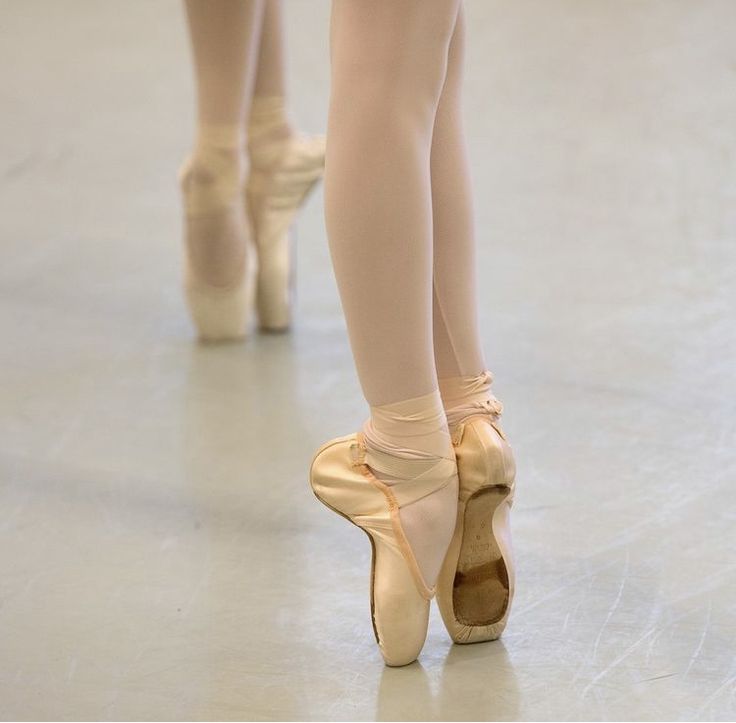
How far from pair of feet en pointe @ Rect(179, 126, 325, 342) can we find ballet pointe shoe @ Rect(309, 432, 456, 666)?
0.71 metres

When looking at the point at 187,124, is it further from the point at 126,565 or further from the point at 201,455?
the point at 126,565

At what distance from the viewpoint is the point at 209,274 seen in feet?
5.38

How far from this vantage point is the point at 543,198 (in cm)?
211

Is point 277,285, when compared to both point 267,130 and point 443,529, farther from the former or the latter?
point 443,529

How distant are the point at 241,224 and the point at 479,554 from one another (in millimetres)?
766

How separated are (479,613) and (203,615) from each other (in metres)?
0.22

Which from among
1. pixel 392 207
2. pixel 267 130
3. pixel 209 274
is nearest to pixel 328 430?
pixel 209 274

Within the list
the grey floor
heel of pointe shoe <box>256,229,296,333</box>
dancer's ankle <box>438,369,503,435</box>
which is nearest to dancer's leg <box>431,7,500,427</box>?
dancer's ankle <box>438,369,503,435</box>

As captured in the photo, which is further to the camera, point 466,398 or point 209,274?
point 209,274

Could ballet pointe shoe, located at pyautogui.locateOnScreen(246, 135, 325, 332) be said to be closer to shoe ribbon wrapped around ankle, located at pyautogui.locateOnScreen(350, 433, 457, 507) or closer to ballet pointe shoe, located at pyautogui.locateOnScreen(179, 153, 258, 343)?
ballet pointe shoe, located at pyautogui.locateOnScreen(179, 153, 258, 343)

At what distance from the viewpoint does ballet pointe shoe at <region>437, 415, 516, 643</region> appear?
95 centimetres

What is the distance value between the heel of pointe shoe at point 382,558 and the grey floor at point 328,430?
0.08 feet

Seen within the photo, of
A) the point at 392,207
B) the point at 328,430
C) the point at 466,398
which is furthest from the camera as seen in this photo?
the point at 328,430

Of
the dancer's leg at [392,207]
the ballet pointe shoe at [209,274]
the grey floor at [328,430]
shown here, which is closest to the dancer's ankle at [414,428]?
the dancer's leg at [392,207]
